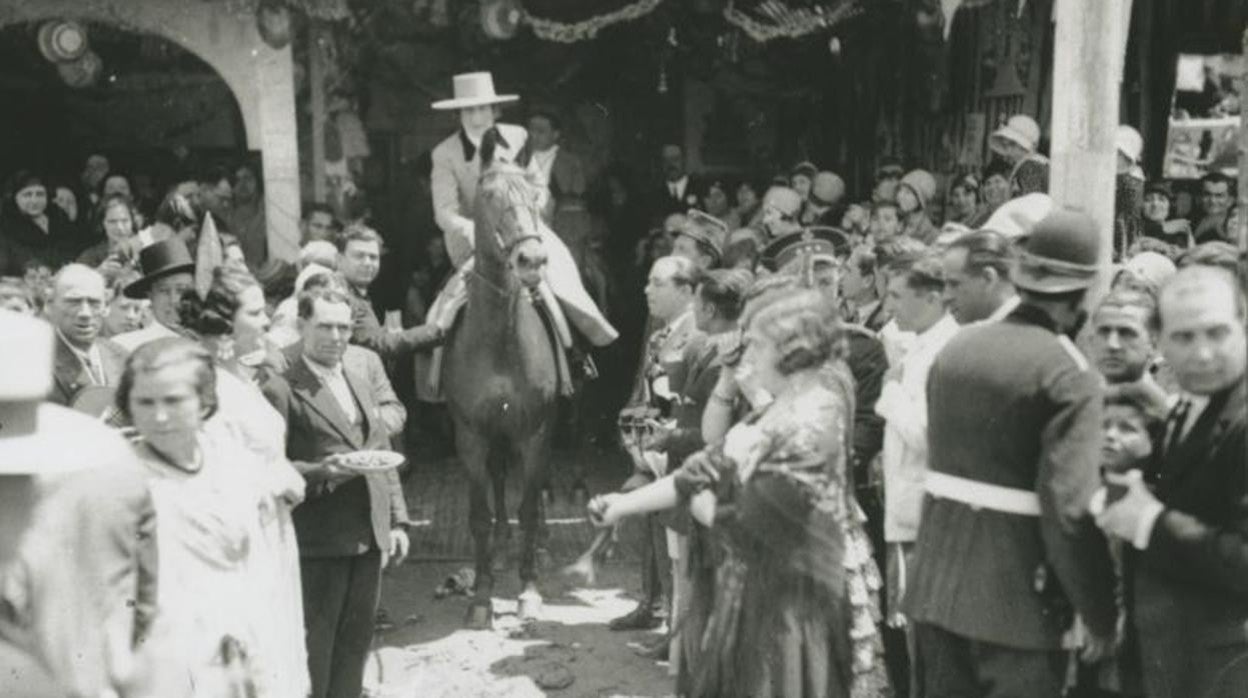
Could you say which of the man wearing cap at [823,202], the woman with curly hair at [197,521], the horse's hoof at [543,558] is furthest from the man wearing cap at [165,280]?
A: the man wearing cap at [823,202]

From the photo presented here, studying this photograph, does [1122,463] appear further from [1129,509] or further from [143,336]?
[143,336]

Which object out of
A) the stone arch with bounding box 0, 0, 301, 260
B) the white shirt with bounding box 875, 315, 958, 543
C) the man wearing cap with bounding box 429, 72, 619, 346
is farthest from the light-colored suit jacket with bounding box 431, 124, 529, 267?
the white shirt with bounding box 875, 315, 958, 543

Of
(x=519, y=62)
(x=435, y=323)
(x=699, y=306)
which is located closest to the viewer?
(x=699, y=306)

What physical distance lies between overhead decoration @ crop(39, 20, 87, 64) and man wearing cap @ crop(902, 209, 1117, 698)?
9657mm

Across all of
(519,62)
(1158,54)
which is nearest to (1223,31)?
(1158,54)

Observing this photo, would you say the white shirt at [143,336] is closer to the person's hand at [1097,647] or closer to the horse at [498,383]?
the horse at [498,383]

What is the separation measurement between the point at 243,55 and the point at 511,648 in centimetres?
588

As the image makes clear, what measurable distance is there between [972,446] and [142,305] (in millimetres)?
5297

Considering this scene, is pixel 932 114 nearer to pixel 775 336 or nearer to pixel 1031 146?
pixel 1031 146

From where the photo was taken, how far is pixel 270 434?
5625mm

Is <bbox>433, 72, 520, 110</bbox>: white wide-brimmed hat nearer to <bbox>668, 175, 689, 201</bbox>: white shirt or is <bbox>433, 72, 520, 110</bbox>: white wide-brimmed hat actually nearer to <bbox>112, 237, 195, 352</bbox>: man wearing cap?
<bbox>112, 237, 195, 352</bbox>: man wearing cap

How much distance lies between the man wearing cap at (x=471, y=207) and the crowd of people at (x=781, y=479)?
63.0 inches

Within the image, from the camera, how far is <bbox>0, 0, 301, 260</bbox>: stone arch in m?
12.0

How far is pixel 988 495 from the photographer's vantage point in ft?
15.2
